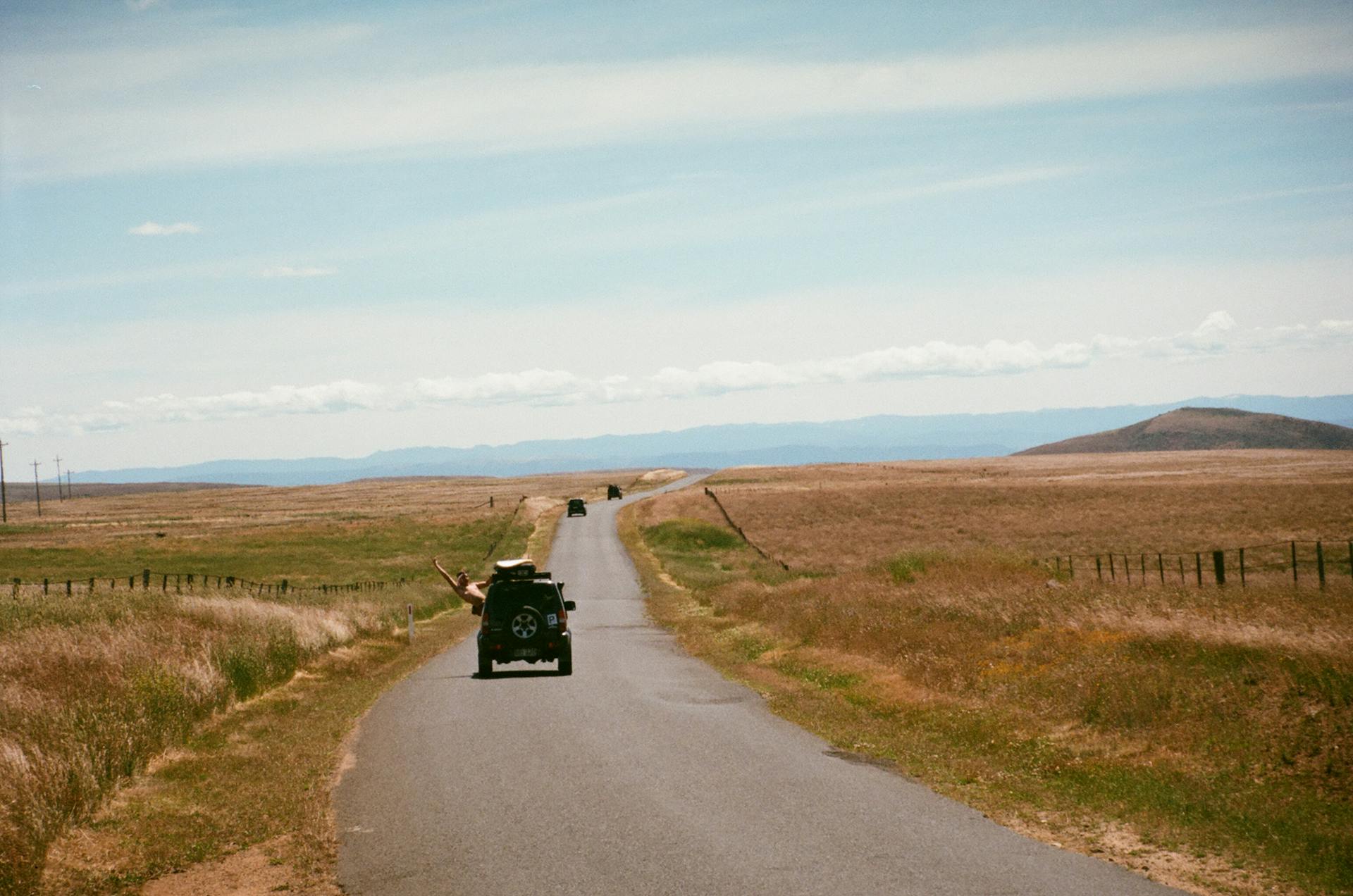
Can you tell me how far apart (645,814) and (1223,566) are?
31.3 meters

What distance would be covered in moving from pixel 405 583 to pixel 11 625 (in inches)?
1241

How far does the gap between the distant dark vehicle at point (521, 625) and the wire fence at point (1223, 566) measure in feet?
→ 62.4

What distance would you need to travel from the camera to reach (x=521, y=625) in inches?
947

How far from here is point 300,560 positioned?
76812mm

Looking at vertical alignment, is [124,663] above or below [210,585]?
above

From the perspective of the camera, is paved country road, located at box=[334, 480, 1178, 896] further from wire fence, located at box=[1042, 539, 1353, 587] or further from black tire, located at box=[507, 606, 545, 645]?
wire fence, located at box=[1042, 539, 1353, 587]

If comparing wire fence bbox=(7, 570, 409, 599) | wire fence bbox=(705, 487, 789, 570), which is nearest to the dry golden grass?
wire fence bbox=(705, 487, 789, 570)

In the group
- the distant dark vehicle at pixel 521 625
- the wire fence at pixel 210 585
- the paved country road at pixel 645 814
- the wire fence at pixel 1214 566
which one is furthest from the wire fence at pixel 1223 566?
the wire fence at pixel 210 585

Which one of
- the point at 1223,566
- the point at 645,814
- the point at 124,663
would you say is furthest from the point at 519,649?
the point at 1223,566

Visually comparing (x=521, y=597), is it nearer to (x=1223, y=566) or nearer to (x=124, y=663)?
(x=124, y=663)

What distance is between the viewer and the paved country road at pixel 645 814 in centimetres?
934

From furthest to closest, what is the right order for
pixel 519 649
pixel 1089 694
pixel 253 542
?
pixel 253 542 → pixel 519 649 → pixel 1089 694

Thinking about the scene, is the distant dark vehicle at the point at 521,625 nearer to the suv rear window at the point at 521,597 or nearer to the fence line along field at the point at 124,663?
the suv rear window at the point at 521,597

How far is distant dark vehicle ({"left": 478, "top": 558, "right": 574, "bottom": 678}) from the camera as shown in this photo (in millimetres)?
23891
